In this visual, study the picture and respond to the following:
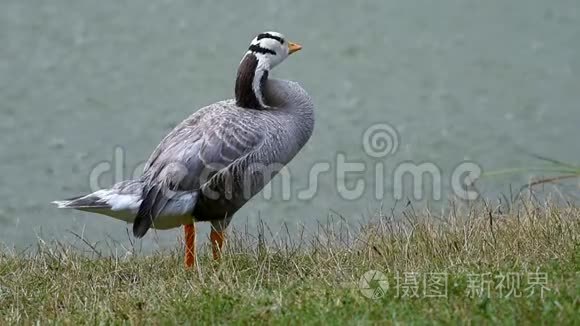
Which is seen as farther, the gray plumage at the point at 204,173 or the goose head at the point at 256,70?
the goose head at the point at 256,70

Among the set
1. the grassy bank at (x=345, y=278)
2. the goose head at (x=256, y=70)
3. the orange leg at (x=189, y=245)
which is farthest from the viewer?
the goose head at (x=256, y=70)

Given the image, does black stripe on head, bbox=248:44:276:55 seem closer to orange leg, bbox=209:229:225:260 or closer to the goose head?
the goose head

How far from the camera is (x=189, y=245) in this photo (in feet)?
18.3

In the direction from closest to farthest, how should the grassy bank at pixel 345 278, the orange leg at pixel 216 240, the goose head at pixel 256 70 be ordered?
1. the grassy bank at pixel 345 278
2. the orange leg at pixel 216 240
3. the goose head at pixel 256 70

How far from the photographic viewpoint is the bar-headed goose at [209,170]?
548 centimetres

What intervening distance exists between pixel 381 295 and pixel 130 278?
159 centimetres

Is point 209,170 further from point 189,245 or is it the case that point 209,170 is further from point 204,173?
point 189,245

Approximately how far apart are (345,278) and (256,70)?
1.69 m

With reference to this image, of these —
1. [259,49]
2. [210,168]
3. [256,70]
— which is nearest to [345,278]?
[210,168]

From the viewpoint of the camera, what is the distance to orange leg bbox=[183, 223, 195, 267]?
5.45 meters

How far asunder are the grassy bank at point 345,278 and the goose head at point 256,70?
2.56ft

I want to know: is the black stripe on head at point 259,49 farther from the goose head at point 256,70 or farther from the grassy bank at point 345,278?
the grassy bank at point 345,278

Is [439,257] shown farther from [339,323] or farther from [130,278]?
[130,278]

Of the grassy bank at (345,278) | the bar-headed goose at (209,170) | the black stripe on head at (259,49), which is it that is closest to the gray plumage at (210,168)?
the bar-headed goose at (209,170)
